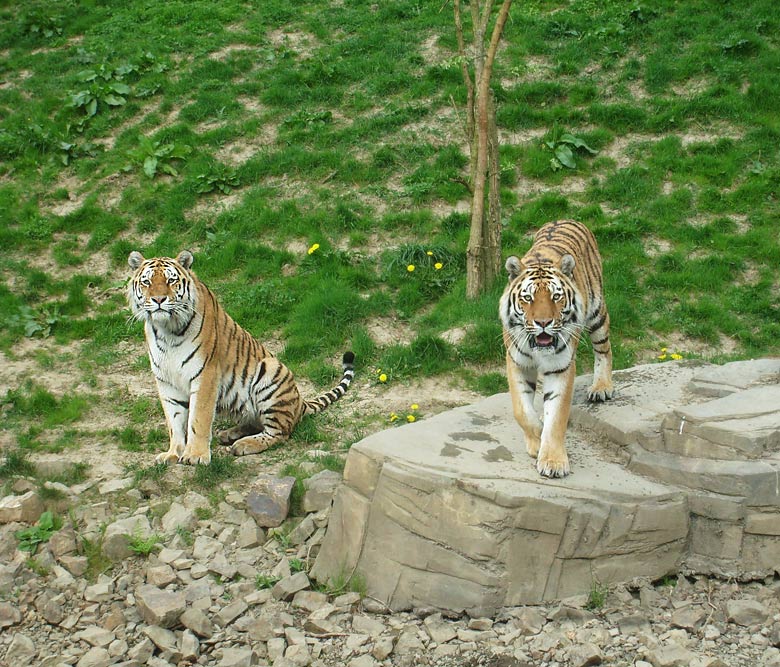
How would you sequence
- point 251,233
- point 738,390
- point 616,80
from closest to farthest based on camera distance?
1. point 738,390
2. point 251,233
3. point 616,80

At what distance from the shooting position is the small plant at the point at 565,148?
35.8 ft

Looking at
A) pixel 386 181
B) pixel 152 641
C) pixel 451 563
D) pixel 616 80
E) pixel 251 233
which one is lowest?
pixel 152 641

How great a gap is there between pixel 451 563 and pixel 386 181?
6.65 meters

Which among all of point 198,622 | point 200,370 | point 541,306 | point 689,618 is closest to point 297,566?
point 198,622

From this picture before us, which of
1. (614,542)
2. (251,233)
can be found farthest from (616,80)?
(614,542)

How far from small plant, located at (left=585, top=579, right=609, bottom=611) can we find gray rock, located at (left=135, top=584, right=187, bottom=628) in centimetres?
230

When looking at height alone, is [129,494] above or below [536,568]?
below

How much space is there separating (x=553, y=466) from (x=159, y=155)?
7953 millimetres

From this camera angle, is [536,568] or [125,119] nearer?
[536,568]

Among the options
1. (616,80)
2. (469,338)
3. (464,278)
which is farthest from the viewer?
(616,80)

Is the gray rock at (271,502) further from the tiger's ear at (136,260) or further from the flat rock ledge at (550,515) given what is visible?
the tiger's ear at (136,260)

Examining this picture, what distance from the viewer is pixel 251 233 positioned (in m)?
10.5

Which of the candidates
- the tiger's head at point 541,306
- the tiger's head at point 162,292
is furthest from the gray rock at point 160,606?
the tiger's head at point 541,306

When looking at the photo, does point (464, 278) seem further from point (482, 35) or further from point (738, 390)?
point (738, 390)
